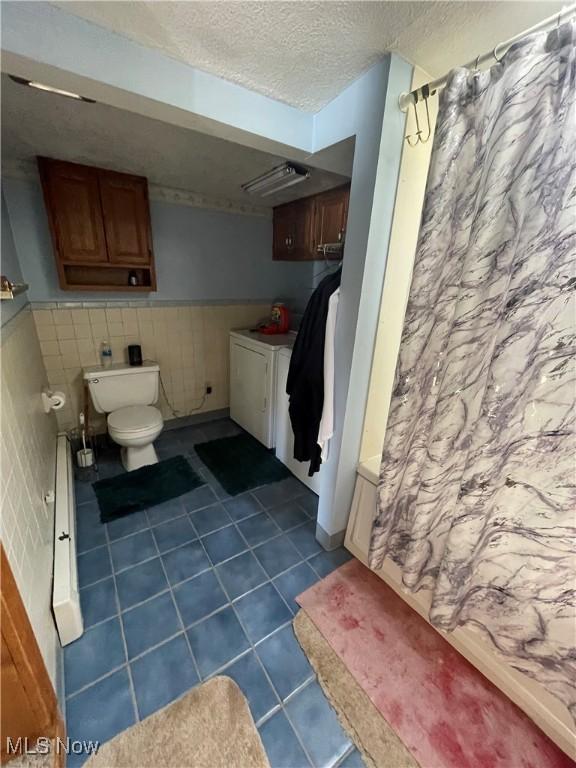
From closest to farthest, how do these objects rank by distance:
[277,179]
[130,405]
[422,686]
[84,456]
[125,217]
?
[422,686] → [277,179] → [125,217] → [84,456] → [130,405]

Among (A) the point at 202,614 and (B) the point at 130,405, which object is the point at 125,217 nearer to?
(B) the point at 130,405

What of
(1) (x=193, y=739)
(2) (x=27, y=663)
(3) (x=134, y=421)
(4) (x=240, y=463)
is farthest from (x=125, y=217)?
(1) (x=193, y=739)

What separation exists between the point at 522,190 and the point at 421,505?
1036 millimetres

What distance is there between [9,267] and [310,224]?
182cm

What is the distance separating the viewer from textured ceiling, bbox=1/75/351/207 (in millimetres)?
1268

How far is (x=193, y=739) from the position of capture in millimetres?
950

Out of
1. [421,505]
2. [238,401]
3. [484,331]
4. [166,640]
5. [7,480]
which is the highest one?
[484,331]

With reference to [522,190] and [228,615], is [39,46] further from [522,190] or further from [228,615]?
[228,615]

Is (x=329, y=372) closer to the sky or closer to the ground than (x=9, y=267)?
closer to the ground

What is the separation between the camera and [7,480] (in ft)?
2.97

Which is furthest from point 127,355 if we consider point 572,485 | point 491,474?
point 572,485

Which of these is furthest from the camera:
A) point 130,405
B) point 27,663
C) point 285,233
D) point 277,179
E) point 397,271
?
point 285,233

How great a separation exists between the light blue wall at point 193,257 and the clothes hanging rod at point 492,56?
1.70 metres

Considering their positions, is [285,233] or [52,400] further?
[285,233]
